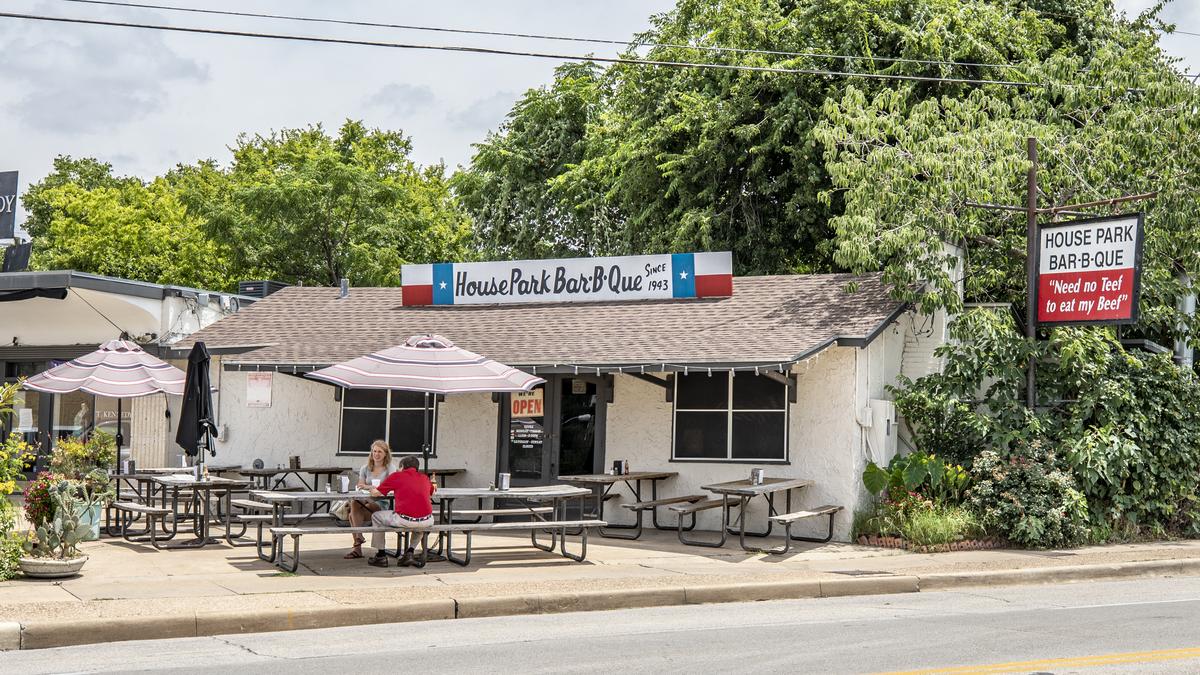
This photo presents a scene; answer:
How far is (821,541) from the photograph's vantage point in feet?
53.0

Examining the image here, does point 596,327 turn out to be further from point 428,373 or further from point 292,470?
point 292,470

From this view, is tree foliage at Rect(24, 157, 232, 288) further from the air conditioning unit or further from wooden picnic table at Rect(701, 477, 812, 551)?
wooden picnic table at Rect(701, 477, 812, 551)

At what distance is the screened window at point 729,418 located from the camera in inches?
661

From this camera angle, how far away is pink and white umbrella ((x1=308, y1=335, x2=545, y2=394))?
1378 cm

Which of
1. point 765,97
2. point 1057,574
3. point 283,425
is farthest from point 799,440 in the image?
point 765,97

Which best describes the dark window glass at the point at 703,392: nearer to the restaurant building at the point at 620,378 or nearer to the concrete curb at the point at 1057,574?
the restaurant building at the point at 620,378

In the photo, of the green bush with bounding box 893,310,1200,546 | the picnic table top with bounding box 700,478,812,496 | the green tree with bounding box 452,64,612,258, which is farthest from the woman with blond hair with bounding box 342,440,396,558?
the green tree with bounding box 452,64,612,258

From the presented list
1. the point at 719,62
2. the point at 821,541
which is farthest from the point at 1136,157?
the point at 719,62

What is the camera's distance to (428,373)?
45.9 feet

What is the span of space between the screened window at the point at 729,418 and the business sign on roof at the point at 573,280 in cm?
249

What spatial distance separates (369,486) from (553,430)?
4.54 meters

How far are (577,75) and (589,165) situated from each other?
6.56 metres

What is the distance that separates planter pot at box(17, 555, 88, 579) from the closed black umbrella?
3.75 metres

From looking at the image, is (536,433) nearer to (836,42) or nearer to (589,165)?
(836,42)
